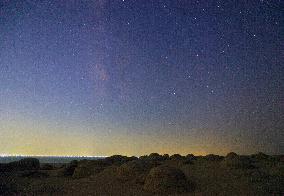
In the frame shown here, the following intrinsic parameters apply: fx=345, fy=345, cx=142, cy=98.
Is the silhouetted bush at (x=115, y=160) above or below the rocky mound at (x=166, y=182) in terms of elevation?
above

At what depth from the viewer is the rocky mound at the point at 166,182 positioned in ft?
63.4

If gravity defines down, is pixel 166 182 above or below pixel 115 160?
below

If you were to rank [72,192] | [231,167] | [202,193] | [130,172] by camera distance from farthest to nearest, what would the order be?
[231,167], [130,172], [72,192], [202,193]

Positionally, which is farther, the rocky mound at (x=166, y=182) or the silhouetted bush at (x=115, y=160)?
the silhouetted bush at (x=115, y=160)

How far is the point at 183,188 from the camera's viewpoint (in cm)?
1936

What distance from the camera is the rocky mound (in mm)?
19312

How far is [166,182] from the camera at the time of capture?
1961cm

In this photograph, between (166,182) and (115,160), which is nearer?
(166,182)

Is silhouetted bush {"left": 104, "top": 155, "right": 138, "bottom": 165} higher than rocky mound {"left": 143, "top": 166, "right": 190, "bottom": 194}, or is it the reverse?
silhouetted bush {"left": 104, "top": 155, "right": 138, "bottom": 165}

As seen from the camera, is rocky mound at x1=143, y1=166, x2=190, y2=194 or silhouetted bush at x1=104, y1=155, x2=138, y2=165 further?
silhouetted bush at x1=104, y1=155, x2=138, y2=165

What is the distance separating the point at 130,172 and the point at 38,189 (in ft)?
20.3

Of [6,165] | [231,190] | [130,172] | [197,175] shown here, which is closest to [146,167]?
[130,172]

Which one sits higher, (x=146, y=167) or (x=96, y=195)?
(x=146, y=167)

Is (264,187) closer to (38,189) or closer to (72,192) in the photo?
(72,192)
